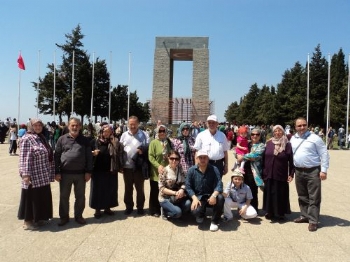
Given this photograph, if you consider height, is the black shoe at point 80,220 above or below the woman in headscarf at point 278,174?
below

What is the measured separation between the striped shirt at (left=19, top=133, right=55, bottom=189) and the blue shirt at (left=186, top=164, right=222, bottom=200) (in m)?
2.21

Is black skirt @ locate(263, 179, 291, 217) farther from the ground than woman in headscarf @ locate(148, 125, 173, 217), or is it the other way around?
woman in headscarf @ locate(148, 125, 173, 217)

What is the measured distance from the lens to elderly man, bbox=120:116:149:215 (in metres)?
5.83

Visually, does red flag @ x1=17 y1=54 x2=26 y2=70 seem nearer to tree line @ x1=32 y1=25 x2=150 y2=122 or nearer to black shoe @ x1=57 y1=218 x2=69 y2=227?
tree line @ x1=32 y1=25 x2=150 y2=122

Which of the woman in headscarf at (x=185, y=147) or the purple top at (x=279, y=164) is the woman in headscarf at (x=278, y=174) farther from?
the woman in headscarf at (x=185, y=147)

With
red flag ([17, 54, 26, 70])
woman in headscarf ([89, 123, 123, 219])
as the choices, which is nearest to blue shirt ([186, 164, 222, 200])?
woman in headscarf ([89, 123, 123, 219])

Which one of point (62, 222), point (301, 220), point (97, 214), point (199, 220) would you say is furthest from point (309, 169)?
point (62, 222)

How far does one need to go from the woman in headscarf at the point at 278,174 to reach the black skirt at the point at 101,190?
8.75ft

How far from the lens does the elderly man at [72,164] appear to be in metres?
5.23

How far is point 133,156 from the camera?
5.80 metres

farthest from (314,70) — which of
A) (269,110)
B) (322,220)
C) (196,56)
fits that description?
(322,220)

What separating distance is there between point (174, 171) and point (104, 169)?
4.00 feet

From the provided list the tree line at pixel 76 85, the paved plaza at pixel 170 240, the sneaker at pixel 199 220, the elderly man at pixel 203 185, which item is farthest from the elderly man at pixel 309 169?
the tree line at pixel 76 85

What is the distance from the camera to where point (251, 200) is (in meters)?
5.94
